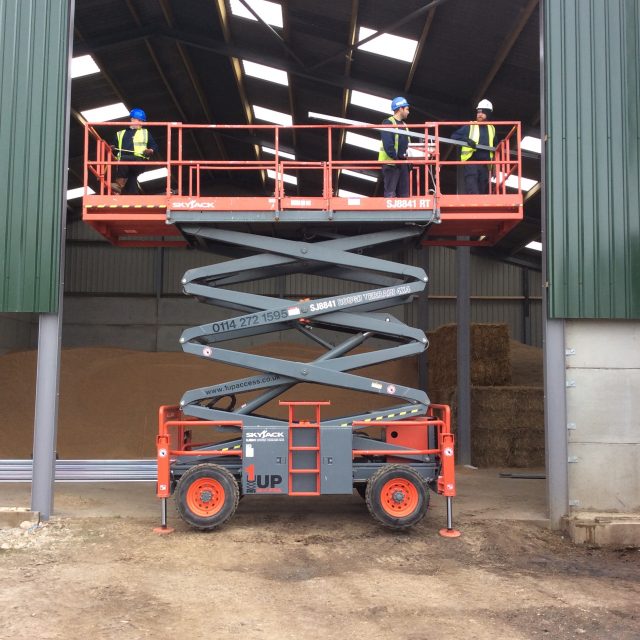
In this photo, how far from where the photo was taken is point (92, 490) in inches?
449

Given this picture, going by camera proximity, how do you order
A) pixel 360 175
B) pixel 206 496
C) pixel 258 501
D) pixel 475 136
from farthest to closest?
pixel 360 175 → pixel 258 501 → pixel 475 136 → pixel 206 496

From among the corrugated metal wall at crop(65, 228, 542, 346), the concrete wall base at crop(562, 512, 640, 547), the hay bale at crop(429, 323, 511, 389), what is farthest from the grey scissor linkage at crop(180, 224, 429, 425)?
the corrugated metal wall at crop(65, 228, 542, 346)

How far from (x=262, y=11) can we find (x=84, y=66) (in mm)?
4762

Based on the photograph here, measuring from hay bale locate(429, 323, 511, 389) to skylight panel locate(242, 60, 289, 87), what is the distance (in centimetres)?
731

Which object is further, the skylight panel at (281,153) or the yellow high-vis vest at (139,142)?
the skylight panel at (281,153)

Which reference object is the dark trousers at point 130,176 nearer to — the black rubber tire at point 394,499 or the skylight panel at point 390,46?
the skylight panel at point 390,46

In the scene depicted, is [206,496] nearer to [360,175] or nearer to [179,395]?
[179,395]

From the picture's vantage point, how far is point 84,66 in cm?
1583

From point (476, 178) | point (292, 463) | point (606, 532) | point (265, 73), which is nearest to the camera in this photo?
point (606, 532)

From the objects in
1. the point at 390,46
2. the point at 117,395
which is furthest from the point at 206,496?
the point at 117,395

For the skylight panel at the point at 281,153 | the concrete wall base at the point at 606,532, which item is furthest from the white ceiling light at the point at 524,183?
the concrete wall base at the point at 606,532

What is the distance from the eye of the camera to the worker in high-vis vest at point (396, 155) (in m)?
9.73

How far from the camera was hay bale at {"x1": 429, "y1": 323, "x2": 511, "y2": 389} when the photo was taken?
56.5 feet

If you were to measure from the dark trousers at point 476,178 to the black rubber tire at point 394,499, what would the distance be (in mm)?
4189
